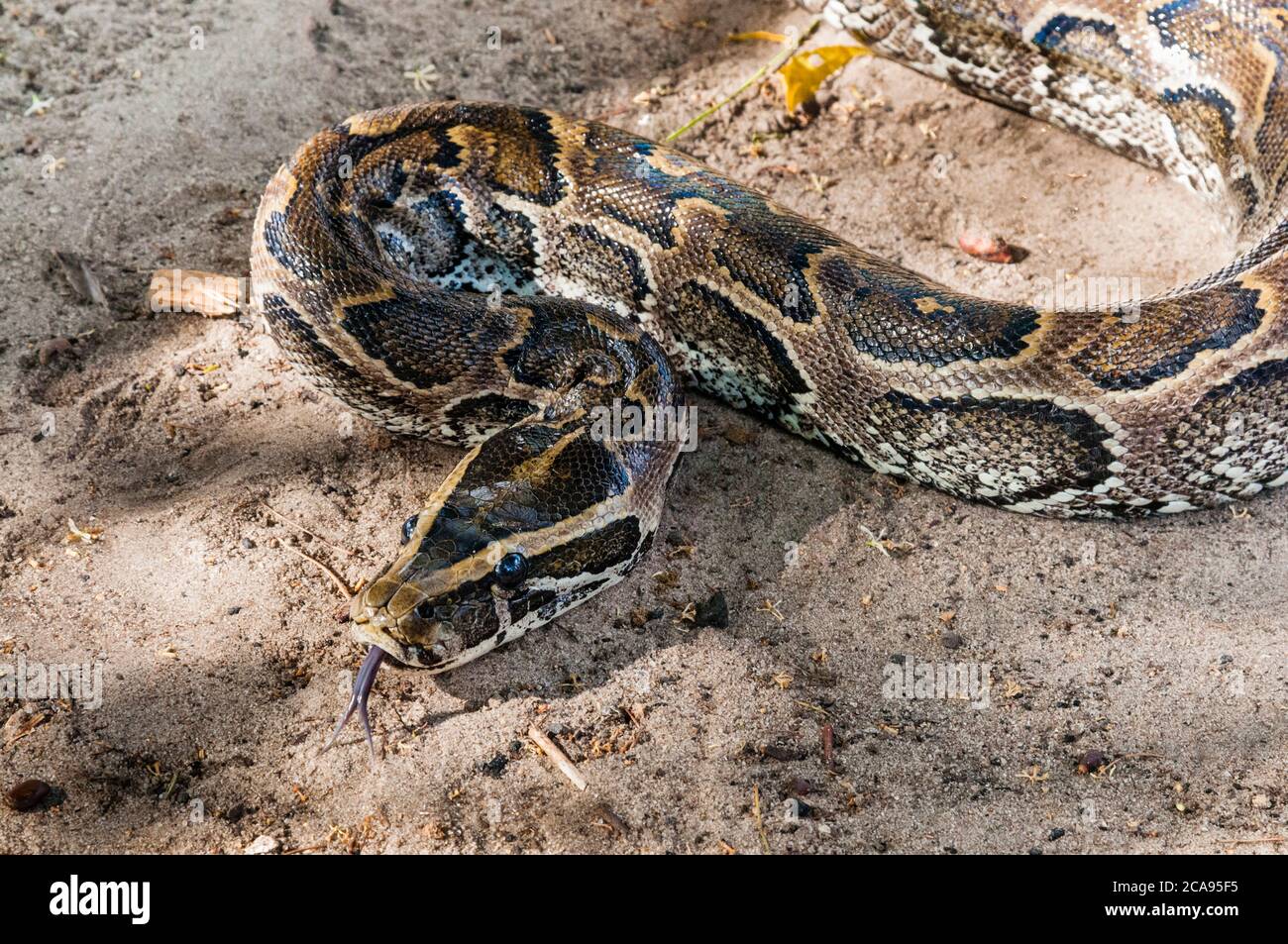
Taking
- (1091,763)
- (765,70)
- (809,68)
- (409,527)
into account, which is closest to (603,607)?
(409,527)

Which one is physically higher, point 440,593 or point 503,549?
point 503,549

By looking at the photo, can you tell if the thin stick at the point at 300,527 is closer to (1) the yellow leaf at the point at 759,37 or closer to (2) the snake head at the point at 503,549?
(2) the snake head at the point at 503,549

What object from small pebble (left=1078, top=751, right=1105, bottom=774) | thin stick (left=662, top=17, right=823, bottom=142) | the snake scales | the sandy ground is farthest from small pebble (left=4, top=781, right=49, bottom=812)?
thin stick (left=662, top=17, right=823, bottom=142)

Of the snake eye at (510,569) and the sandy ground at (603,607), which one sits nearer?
the sandy ground at (603,607)

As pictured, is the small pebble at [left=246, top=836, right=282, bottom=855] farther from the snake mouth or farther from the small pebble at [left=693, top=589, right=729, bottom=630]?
the small pebble at [left=693, top=589, right=729, bottom=630]

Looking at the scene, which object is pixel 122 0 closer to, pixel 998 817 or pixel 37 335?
pixel 37 335

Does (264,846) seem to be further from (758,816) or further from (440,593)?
(758,816)

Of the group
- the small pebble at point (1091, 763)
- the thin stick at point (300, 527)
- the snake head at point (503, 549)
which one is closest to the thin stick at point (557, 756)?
the snake head at point (503, 549)
